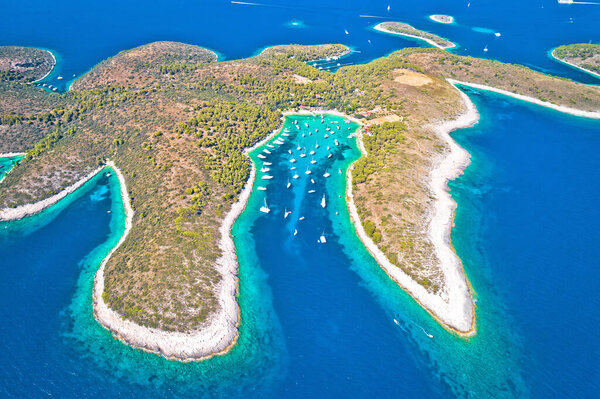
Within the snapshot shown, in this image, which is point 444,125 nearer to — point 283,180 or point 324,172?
point 324,172

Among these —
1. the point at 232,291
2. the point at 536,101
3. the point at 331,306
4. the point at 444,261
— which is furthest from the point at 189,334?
the point at 536,101

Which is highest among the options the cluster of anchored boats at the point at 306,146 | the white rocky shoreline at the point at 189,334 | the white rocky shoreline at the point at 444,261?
the cluster of anchored boats at the point at 306,146

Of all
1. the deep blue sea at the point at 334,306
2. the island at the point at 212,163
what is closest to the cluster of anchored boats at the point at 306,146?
the deep blue sea at the point at 334,306

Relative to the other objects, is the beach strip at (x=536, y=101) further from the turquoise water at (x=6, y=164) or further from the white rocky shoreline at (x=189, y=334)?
the turquoise water at (x=6, y=164)

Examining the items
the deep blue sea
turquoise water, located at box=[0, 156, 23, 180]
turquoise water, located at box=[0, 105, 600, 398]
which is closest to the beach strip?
turquoise water, located at box=[0, 105, 600, 398]

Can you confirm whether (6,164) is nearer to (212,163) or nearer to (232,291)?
(212,163)

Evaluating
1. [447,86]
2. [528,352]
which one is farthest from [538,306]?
[447,86]
